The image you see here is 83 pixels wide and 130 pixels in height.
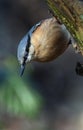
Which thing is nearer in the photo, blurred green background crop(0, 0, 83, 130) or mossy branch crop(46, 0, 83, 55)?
mossy branch crop(46, 0, 83, 55)

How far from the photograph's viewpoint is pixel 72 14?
1656mm

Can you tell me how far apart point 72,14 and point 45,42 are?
0.81 meters

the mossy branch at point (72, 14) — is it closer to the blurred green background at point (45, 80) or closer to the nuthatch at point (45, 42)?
the nuthatch at point (45, 42)

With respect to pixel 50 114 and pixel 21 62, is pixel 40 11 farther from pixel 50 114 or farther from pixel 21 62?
pixel 21 62

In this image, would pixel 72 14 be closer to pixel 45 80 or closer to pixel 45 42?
pixel 45 42

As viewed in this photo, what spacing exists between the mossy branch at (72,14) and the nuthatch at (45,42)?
0.61 metres

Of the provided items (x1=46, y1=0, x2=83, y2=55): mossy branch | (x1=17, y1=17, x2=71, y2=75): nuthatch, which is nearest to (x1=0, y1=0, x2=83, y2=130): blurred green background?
(x1=17, y1=17, x2=71, y2=75): nuthatch

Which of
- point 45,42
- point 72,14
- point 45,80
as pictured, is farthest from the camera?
point 45,80

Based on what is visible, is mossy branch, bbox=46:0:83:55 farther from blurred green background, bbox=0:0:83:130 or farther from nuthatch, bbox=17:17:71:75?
blurred green background, bbox=0:0:83:130

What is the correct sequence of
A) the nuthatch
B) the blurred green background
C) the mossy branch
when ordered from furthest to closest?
the blurred green background → the nuthatch → the mossy branch

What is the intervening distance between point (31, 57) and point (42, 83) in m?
2.87

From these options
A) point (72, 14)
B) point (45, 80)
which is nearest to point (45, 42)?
point (72, 14)

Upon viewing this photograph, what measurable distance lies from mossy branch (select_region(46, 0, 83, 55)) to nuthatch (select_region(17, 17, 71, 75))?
1.99 ft

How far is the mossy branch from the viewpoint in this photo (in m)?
1.65
